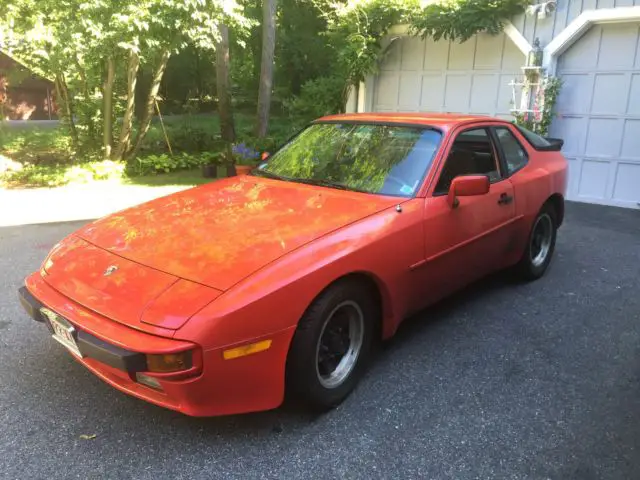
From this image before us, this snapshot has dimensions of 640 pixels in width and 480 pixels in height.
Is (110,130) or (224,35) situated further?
(224,35)

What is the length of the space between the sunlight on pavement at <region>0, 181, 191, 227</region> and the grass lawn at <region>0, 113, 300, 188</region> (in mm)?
417

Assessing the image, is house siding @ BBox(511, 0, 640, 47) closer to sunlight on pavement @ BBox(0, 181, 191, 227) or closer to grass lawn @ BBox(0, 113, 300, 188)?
grass lawn @ BBox(0, 113, 300, 188)

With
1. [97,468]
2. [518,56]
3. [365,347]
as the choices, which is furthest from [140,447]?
[518,56]

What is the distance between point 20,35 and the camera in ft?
29.5

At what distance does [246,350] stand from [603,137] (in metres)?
7.93

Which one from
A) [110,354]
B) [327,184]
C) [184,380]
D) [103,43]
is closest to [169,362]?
[184,380]

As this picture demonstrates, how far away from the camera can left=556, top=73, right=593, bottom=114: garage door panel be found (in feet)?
27.3

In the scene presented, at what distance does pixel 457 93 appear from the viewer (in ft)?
32.1

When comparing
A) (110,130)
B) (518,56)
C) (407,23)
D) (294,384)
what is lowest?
(294,384)

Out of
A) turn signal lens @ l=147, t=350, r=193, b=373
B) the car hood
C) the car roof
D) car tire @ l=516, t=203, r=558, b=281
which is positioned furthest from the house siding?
turn signal lens @ l=147, t=350, r=193, b=373

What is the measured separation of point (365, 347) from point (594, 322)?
2086 mm

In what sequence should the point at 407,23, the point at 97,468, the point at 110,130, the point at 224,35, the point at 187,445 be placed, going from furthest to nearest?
the point at 224,35, the point at 110,130, the point at 407,23, the point at 187,445, the point at 97,468

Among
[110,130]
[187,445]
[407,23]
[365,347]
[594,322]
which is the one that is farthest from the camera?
[110,130]

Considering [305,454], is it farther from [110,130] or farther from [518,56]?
[110,130]
